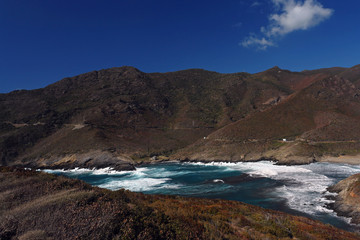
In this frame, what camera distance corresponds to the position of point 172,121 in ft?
382

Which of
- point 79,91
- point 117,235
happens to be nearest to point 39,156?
point 79,91

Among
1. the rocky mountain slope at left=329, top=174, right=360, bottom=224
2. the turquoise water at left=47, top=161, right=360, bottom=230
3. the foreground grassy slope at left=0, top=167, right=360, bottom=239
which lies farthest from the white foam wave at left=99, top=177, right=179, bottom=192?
the foreground grassy slope at left=0, top=167, right=360, bottom=239

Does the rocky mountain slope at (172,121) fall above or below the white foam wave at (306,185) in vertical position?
above

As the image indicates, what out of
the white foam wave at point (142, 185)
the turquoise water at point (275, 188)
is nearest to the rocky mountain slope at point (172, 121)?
the turquoise water at point (275, 188)

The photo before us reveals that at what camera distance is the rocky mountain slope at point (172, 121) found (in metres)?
65.4

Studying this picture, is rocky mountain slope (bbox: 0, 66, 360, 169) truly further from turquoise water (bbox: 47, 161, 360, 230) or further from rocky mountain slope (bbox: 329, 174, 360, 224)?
rocky mountain slope (bbox: 329, 174, 360, 224)

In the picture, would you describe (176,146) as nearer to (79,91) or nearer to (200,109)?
(200,109)

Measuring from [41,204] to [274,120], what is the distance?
83.3 m

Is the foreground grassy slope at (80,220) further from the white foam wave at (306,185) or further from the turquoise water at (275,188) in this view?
the white foam wave at (306,185)

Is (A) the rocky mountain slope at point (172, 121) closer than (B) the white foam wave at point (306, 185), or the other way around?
(B) the white foam wave at point (306, 185)

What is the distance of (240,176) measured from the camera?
137ft

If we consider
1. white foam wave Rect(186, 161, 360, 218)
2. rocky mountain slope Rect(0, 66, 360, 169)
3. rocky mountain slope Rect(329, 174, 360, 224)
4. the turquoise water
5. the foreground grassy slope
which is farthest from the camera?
rocky mountain slope Rect(0, 66, 360, 169)

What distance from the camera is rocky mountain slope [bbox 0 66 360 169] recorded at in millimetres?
65375

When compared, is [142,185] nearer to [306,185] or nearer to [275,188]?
[275,188]
